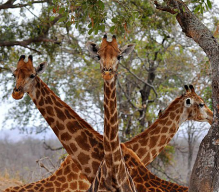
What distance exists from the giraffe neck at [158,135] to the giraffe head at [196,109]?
0.09 meters

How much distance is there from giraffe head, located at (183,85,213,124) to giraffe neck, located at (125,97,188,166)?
9 cm

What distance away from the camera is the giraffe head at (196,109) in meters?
6.02

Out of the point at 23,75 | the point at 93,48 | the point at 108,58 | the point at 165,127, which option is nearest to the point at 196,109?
the point at 165,127

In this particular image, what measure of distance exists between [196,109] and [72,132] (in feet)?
7.75

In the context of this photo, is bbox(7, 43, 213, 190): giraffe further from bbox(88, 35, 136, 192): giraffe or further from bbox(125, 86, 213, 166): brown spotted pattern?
bbox(125, 86, 213, 166): brown spotted pattern

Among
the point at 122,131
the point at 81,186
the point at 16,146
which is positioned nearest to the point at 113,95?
the point at 81,186

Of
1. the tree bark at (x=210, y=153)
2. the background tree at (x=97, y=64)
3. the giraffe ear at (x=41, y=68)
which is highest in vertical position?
the background tree at (x=97, y=64)

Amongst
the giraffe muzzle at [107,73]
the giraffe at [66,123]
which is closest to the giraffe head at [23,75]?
the giraffe at [66,123]

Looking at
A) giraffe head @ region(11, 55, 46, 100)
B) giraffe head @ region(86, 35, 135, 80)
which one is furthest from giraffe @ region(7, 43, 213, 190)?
giraffe head @ region(86, 35, 135, 80)

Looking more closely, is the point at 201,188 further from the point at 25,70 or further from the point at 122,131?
the point at 122,131

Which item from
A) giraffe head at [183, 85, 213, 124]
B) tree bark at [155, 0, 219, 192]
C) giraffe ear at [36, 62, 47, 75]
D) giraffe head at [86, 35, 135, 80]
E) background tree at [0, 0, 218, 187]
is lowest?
tree bark at [155, 0, 219, 192]

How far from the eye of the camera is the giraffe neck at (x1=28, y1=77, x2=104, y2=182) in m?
4.61

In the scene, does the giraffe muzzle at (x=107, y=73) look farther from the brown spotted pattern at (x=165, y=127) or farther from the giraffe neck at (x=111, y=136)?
the brown spotted pattern at (x=165, y=127)

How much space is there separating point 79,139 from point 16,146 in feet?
78.9
